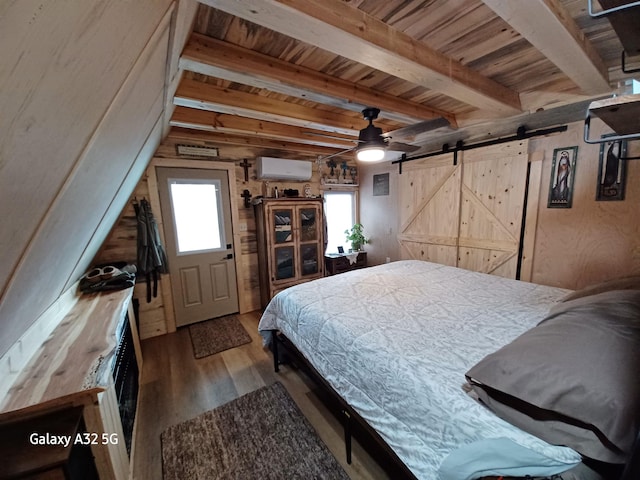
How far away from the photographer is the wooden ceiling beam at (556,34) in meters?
1.08

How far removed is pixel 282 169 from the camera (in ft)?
11.9

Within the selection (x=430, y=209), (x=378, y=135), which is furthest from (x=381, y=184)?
(x=378, y=135)

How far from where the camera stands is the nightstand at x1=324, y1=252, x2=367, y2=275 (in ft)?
13.7

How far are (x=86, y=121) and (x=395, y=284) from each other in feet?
7.73

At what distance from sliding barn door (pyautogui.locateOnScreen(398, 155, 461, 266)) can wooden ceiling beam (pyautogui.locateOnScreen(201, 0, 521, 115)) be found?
1.54 meters

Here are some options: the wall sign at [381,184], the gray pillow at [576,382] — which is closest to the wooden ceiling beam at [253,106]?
the wall sign at [381,184]

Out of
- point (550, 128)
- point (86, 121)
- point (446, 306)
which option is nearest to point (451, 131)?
point (550, 128)

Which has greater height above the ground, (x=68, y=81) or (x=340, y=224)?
(x=68, y=81)

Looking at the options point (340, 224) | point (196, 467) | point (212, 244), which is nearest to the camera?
point (196, 467)

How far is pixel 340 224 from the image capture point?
480 centimetres

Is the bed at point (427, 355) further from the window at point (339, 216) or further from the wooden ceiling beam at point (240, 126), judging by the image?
the window at point (339, 216)

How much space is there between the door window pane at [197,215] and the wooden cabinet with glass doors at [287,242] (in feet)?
1.90

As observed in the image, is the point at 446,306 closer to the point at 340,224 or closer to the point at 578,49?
the point at 578,49

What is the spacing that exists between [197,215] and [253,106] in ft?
→ 5.85
